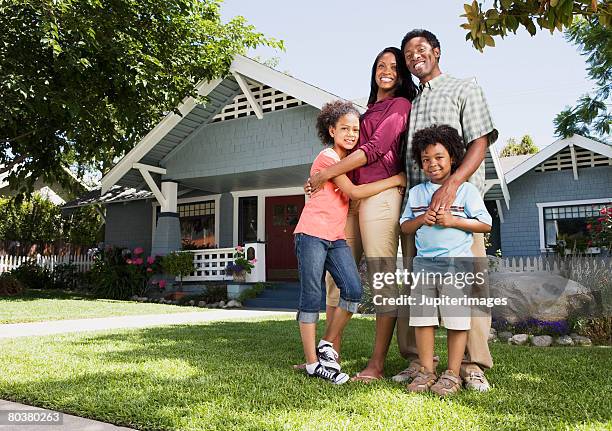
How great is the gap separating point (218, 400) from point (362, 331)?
3413 millimetres

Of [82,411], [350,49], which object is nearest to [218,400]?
[82,411]

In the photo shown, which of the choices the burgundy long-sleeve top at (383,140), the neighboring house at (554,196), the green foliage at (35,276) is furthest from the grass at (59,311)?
the neighboring house at (554,196)

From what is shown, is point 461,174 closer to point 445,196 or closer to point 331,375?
point 445,196

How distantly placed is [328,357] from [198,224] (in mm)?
11635

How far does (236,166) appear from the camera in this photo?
11.7 meters

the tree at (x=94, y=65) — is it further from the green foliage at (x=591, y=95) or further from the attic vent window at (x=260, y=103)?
the green foliage at (x=591, y=95)

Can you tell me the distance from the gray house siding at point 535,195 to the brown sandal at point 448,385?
37.1ft

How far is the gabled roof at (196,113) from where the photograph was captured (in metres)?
10.6

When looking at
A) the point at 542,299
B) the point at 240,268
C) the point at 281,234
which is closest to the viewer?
the point at 542,299

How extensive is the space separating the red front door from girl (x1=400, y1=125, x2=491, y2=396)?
9826 millimetres

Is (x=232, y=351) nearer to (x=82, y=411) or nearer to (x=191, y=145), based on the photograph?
(x=82, y=411)

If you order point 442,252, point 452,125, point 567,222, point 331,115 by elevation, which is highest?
point 567,222

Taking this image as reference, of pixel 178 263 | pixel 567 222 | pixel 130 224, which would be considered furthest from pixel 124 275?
pixel 567 222

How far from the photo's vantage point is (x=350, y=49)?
48.3ft
